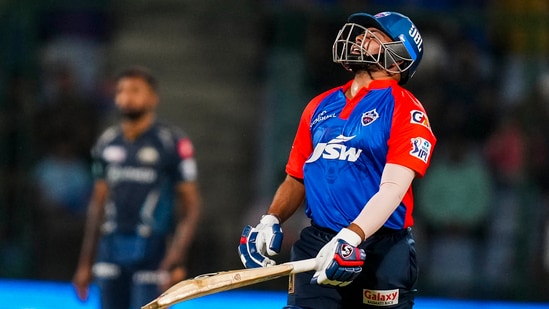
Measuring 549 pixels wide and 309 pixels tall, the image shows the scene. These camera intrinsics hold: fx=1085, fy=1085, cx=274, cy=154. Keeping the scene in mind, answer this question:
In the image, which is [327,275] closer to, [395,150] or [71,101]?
[395,150]

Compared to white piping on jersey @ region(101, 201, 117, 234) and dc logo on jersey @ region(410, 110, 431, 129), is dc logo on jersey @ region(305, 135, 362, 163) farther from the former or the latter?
white piping on jersey @ region(101, 201, 117, 234)

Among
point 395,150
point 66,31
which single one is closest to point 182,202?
point 395,150

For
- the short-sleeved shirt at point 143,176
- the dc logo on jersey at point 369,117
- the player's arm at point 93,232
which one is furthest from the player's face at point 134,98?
the dc logo on jersey at point 369,117

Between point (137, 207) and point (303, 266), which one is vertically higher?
point (137, 207)

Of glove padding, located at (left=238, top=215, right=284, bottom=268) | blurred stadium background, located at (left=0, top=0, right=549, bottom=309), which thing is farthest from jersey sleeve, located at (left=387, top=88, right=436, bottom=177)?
blurred stadium background, located at (left=0, top=0, right=549, bottom=309)

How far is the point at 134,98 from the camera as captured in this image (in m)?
7.62

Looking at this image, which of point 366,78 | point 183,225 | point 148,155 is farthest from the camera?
point 183,225

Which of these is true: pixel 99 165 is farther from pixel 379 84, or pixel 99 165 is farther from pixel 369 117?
pixel 369 117

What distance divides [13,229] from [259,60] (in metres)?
2.97

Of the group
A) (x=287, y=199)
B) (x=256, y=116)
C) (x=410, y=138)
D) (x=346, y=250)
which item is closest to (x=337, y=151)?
(x=410, y=138)

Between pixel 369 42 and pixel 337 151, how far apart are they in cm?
53

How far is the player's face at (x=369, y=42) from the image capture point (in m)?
4.89

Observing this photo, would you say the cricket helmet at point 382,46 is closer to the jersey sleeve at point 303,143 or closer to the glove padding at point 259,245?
the jersey sleeve at point 303,143

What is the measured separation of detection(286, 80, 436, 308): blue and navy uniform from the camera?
474 cm
